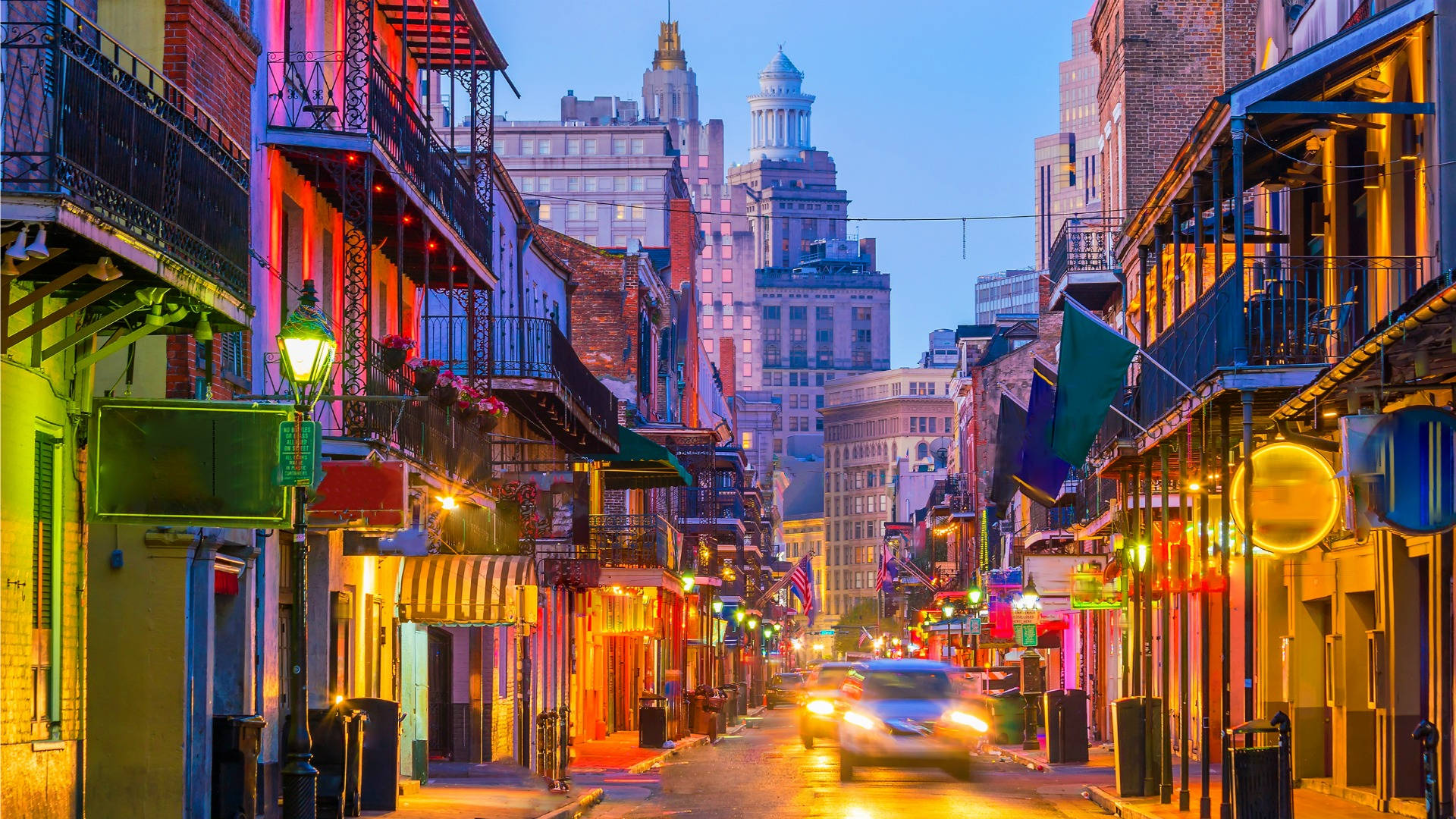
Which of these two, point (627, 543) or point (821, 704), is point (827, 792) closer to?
point (821, 704)

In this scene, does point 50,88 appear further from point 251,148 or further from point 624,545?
point 624,545

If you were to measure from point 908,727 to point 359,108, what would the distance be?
10.7 metres

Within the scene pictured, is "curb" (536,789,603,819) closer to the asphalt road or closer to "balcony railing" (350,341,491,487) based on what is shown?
the asphalt road

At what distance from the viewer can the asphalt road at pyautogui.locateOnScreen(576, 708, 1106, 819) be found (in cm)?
2158

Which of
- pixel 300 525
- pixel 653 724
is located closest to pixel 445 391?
pixel 300 525

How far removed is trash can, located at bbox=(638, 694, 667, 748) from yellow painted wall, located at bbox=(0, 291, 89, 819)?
81.1 ft

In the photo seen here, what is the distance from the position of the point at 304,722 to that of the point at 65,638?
1.88 metres

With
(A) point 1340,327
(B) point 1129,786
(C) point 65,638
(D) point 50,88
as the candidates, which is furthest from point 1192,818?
(D) point 50,88

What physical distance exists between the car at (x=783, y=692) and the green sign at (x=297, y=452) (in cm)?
5332

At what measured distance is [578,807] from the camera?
73.8ft

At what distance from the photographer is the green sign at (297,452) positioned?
14.6m

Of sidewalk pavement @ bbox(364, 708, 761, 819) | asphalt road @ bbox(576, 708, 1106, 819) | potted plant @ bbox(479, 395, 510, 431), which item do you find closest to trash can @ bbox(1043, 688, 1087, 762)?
asphalt road @ bbox(576, 708, 1106, 819)

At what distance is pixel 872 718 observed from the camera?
88.0ft

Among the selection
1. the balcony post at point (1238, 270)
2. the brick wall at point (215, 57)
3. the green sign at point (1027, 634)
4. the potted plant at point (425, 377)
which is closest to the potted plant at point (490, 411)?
the potted plant at point (425, 377)
